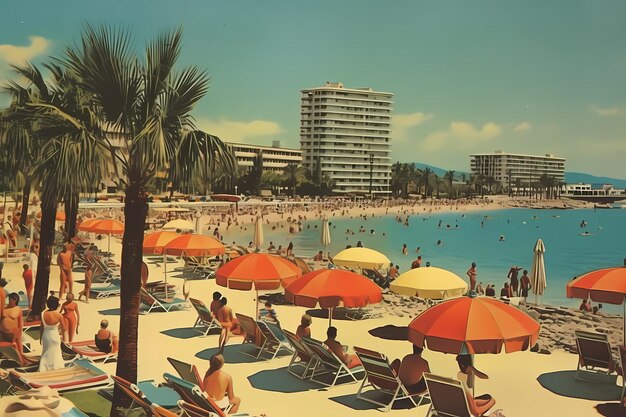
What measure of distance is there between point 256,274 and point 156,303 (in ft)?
14.8

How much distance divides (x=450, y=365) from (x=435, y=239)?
55.6m

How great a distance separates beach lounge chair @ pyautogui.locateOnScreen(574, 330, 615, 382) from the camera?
8.66m

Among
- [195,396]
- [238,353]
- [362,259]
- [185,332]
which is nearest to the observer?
[195,396]

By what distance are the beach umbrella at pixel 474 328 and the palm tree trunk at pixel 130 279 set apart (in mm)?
3085

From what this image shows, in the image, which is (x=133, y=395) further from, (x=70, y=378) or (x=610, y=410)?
(x=610, y=410)

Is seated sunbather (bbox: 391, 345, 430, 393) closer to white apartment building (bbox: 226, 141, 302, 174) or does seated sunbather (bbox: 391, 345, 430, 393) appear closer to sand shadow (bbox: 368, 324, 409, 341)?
sand shadow (bbox: 368, 324, 409, 341)

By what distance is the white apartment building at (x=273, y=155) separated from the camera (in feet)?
450

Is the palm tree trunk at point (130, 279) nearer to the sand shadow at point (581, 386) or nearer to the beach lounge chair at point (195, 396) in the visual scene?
the beach lounge chair at point (195, 396)

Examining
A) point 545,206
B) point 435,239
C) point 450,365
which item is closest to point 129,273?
point 450,365

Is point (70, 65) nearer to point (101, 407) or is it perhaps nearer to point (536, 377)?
point (101, 407)

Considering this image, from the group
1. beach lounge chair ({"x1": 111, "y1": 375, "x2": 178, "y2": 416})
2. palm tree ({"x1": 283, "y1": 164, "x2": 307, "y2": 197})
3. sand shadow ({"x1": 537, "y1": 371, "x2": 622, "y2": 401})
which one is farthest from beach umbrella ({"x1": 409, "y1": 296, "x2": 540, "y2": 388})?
palm tree ({"x1": 283, "y1": 164, "x2": 307, "y2": 197})

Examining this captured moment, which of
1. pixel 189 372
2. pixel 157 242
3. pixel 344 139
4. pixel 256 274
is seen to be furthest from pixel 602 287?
pixel 344 139

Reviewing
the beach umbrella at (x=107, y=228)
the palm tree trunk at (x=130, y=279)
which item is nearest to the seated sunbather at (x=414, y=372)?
the palm tree trunk at (x=130, y=279)

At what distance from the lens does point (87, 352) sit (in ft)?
28.3
